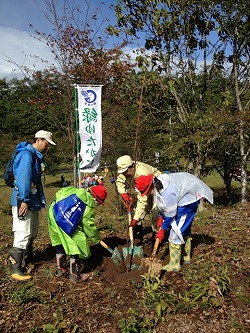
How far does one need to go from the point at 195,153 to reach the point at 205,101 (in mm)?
1732

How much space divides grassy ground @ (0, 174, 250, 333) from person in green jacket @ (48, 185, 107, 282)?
37cm

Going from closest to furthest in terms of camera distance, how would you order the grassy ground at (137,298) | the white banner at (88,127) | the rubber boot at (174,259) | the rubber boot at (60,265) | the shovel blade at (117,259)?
1. the grassy ground at (137,298)
2. the rubber boot at (174,259)
3. the rubber boot at (60,265)
4. the shovel blade at (117,259)
5. the white banner at (88,127)

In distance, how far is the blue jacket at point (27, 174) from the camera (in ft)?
11.1

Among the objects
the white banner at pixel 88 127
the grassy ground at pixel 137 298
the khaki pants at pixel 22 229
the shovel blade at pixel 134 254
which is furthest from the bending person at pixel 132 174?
the white banner at pixel 88 127

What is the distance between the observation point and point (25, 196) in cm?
339

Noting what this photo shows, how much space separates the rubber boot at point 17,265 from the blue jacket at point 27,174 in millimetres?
534

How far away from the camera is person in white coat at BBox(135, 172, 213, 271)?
3.42 metres

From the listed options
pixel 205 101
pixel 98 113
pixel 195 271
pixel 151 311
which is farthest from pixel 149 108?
pixel 151 311

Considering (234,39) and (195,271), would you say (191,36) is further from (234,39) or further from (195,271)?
(195,271)

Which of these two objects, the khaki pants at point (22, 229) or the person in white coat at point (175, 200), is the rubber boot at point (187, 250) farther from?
the khaki pants at point (22, 229)

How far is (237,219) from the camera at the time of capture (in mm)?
5875

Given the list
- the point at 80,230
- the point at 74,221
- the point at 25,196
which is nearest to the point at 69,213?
the point at 74,221

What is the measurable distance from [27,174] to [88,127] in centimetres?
289

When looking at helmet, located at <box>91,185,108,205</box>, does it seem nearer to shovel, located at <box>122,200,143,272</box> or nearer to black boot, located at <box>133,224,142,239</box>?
shovel, located at <box>122,200,143,272</box>
